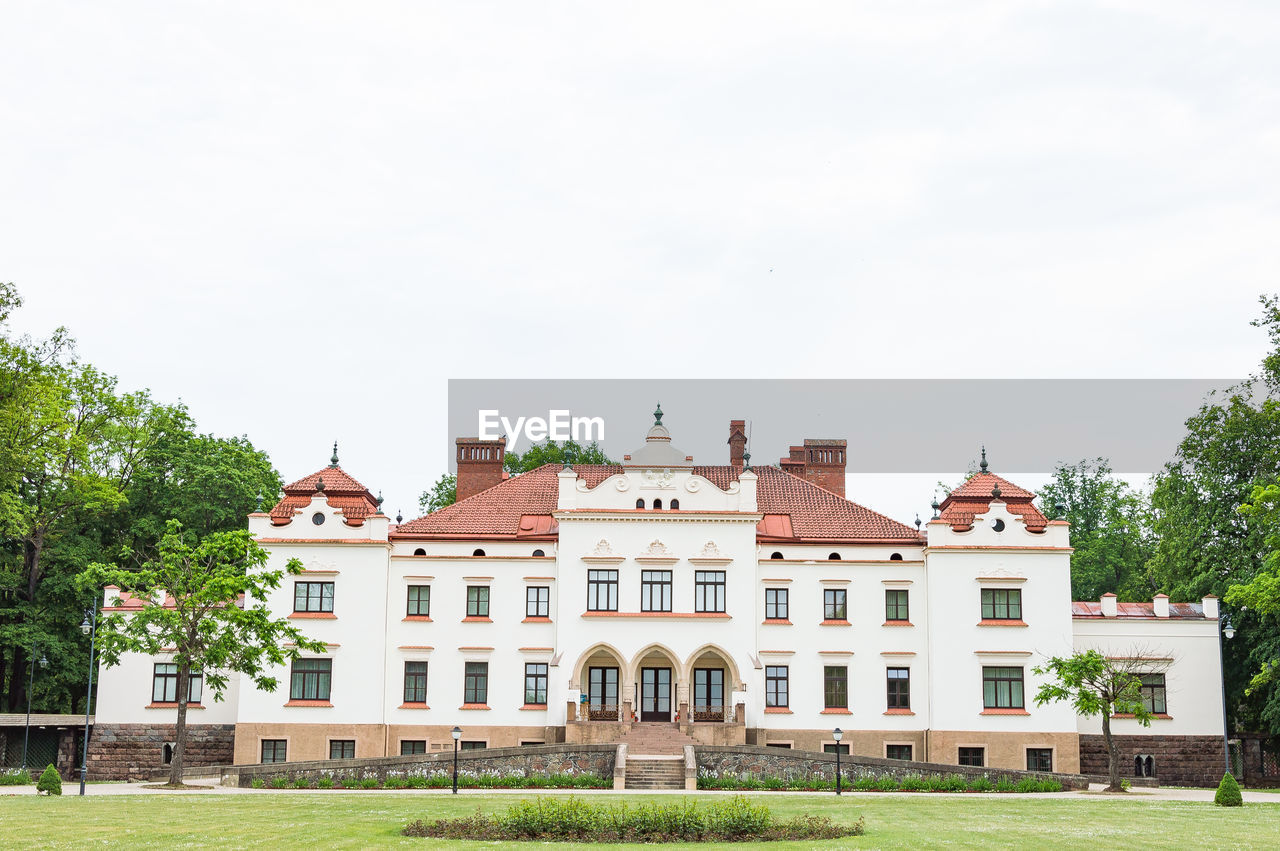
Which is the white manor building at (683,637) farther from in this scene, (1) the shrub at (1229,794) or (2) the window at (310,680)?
(1) the shrub at (1229,794)

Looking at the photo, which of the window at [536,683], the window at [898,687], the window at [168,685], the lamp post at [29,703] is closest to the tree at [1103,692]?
the window at [898,687]

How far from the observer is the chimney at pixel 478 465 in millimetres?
50219

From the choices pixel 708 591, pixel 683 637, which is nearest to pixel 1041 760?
pixel 708 591

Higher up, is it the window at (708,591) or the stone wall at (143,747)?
the window at (708,591)

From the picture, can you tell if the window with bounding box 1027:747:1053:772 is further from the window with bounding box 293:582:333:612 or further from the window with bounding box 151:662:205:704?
the window with bounding box 151:662:205:704

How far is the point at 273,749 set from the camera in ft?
138

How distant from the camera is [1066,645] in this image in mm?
42625

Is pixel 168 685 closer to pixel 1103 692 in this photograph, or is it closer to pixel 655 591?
pixel 655 591

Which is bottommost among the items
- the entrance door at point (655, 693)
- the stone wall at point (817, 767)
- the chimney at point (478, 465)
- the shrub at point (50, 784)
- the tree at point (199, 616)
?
the shrub at point (50, 784)

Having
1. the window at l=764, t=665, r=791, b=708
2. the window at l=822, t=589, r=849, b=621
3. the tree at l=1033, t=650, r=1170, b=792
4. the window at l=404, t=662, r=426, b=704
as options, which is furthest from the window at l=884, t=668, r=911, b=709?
the window at l=404, t=662, r=426, b=704

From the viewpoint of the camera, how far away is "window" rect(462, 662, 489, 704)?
43.2 meters

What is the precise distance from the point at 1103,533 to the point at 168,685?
43809mm

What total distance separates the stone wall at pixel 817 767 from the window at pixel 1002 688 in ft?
22.0

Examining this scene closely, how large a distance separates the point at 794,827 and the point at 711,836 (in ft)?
5.48
